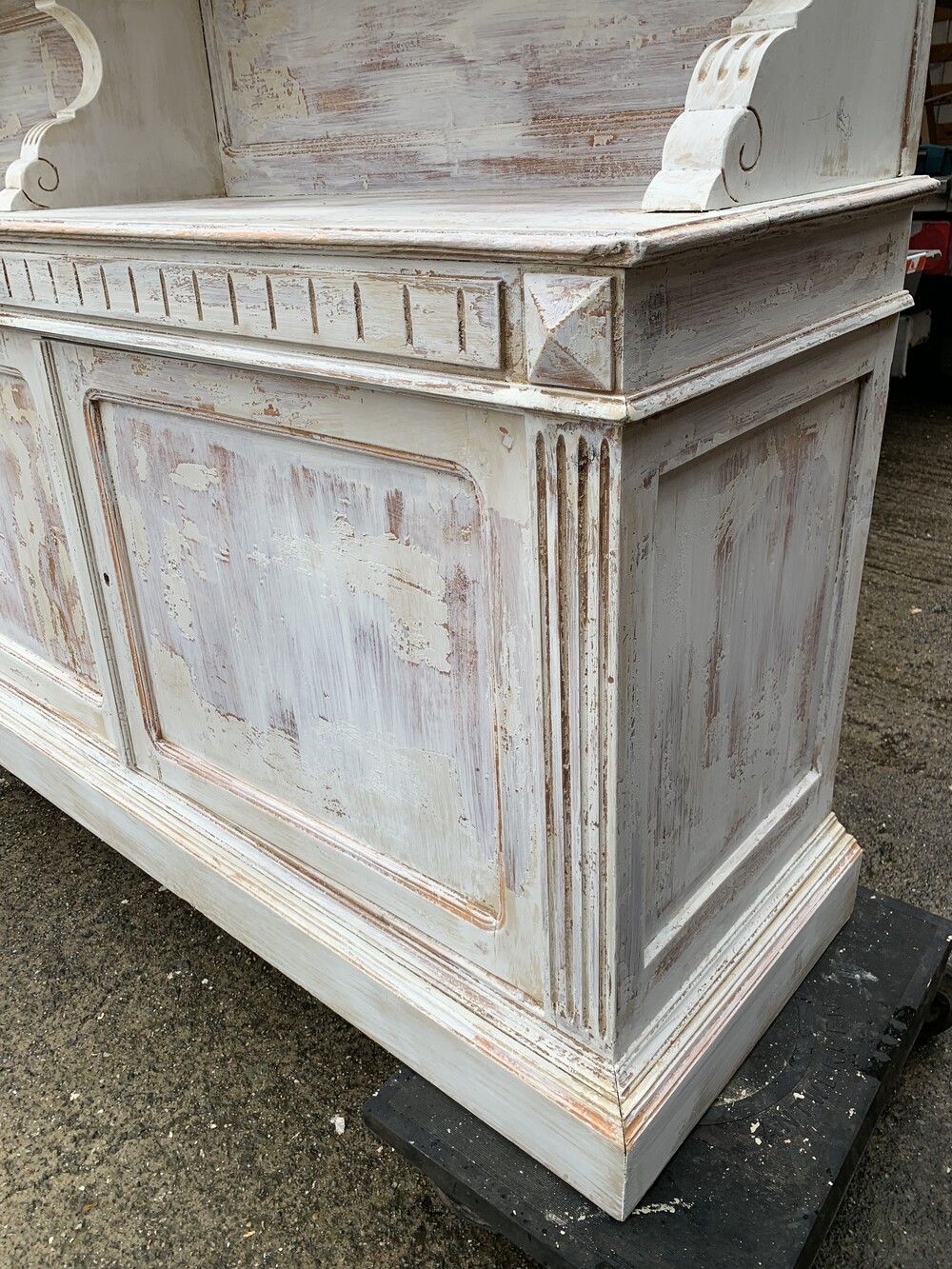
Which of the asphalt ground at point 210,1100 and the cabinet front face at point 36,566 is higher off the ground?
the cabinet front face at point 36,566

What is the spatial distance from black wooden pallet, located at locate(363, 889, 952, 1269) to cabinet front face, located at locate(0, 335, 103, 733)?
0.94 m

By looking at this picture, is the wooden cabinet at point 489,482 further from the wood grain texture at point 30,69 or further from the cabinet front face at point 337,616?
the wood grain texture at point 30,69

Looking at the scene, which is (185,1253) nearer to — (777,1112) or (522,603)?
(777,1112)

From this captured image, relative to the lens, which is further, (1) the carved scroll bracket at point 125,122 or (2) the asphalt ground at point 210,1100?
(1) the carved scroll bracket at point 125,122

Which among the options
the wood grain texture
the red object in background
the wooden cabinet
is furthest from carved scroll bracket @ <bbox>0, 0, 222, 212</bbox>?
the red object in background

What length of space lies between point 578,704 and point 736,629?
0.26 meters

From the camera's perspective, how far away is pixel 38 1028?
159 cm

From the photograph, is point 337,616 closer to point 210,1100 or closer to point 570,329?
point 570,329

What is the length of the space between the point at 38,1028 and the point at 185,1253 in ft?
1.66

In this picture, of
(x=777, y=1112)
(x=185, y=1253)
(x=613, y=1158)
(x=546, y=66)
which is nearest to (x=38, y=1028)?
(x=185, y=1253)

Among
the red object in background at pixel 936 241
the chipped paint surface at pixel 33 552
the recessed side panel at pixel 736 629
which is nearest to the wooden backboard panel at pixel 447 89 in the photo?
the recessed side panel at pixel 736 629

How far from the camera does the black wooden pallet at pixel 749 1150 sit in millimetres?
1061

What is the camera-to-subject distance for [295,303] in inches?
37.8

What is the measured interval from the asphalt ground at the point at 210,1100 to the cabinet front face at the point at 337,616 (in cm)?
36
